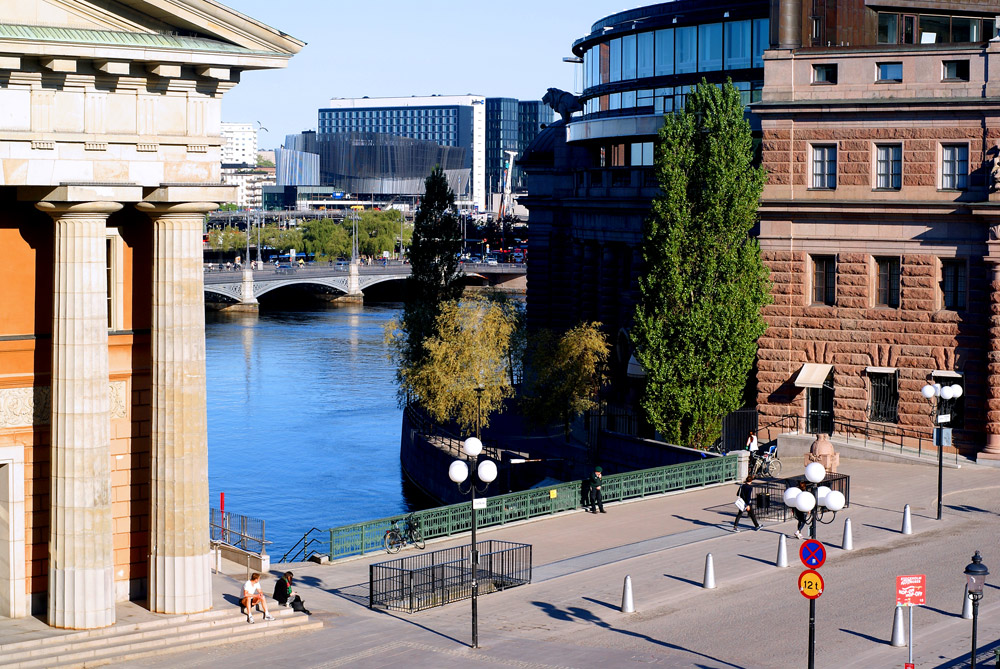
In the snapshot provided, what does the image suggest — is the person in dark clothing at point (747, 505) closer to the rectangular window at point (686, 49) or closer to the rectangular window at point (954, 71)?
the rectangular window at point (954, 71)

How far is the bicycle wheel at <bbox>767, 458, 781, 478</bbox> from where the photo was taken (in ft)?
147

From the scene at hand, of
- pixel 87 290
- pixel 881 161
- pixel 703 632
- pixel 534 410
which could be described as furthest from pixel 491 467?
pixel 534 410

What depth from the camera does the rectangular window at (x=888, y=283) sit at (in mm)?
49250

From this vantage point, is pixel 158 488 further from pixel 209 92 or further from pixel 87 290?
pixel 209 92

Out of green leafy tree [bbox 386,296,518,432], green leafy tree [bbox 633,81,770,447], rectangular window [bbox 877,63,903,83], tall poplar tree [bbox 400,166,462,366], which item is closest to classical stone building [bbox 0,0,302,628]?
green leafy tree [bbox 633,81,770,447]

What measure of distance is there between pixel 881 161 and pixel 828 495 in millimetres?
23545

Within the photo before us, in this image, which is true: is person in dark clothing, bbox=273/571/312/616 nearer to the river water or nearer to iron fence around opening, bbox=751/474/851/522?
iron fence around opening, bbox=751/474/851/522

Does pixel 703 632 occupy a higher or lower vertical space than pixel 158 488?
lower

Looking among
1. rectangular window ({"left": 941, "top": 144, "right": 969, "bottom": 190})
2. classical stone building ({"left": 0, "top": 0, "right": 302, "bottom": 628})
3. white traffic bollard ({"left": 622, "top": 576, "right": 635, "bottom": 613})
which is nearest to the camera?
classical stone building ({"left": 0, "top": 0, "right": 302, "bottom": 628})

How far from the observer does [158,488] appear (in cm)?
2783

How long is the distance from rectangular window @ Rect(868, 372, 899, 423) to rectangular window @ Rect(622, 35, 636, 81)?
98.0 ft

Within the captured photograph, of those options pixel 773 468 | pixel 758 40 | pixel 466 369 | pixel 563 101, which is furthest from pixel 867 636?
pixel 563 101

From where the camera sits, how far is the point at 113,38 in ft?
85.6

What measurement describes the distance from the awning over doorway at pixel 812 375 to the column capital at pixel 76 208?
2939 cm
